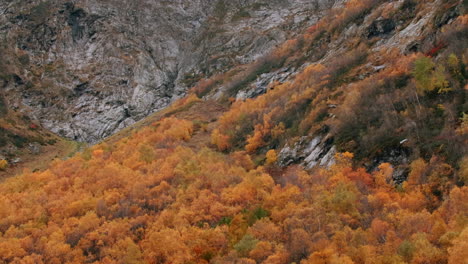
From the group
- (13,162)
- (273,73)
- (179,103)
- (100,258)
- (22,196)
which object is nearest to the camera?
(100,258)

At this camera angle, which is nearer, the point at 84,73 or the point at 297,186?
the point at 297,186

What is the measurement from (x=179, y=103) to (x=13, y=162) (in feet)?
230

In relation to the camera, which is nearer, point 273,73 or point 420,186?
point 420,186

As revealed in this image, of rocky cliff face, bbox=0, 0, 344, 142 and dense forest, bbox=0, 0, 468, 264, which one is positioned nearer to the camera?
dense forest, bbox=0, 0, 468, 264

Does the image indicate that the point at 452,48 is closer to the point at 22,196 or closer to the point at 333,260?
the point at 333,260

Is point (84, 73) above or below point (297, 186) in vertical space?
above

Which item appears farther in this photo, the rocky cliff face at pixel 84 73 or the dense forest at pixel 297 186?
the rocky cliff face at pixel 84 73

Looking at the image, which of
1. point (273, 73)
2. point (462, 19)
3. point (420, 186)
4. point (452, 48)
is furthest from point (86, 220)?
point (273, 73)

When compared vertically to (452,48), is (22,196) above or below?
above

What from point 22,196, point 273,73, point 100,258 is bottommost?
point 273,73

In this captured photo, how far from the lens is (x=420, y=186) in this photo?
2566 inches

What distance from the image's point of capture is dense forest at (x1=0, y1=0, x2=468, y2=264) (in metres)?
56.9

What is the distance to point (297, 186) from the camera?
75.8 metres

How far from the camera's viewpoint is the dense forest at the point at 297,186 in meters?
56.9
